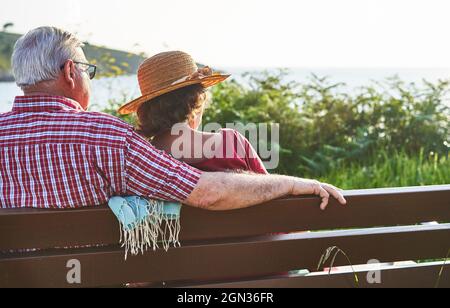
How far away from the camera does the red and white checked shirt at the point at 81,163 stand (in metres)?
2.15

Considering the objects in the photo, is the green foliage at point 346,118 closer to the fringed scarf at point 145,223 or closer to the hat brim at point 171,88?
the hat brim at point 171,88

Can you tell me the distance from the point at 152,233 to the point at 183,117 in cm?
60

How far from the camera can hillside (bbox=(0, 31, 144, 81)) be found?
6.77m

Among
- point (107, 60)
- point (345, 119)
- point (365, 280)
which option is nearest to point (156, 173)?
point (365, 280)

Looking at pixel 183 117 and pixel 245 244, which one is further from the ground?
pixel 183 117

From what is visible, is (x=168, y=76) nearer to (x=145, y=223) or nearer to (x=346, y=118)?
(x=145, y=223)

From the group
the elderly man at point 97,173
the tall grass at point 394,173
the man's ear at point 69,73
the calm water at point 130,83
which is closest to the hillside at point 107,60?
the calm water at point 130,83

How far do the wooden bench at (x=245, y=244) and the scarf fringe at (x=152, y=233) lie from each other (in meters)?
0.03

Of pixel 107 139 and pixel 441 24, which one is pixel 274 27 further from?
pixel 107 139

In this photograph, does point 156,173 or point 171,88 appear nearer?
point 156,173

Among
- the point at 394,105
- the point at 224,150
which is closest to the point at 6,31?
the point at 394,105

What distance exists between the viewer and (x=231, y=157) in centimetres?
247
